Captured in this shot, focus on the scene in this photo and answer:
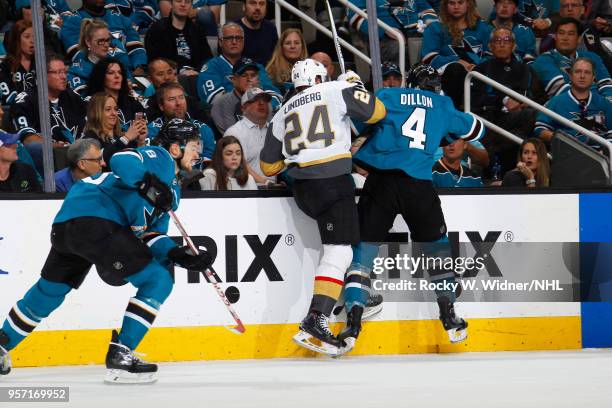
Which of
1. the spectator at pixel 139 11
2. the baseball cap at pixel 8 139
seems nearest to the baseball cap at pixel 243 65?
the spectator at pixel 139 11

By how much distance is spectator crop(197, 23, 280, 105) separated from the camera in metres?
9.13

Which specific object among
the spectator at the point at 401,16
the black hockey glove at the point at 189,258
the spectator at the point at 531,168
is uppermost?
the spectator at the point at 401,16

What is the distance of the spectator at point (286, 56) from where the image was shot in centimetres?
897

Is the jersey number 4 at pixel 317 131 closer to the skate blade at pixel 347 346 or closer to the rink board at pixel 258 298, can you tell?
the rink board at pixel 258 298

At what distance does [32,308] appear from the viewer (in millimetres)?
6516

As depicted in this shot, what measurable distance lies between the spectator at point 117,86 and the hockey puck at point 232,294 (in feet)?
5.48

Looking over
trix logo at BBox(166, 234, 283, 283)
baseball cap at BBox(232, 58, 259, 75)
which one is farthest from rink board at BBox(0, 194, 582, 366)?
baseball cap at BBox(232, 58, 259, 75)

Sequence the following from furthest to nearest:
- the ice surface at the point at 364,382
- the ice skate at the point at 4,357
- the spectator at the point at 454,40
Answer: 1. the spectator at the point at 454,40
2. the ice skate at the point at 4,357
3. the ice surface at the point at 364,382

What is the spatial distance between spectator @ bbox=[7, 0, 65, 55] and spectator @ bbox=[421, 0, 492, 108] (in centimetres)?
267

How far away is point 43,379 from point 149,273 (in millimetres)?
750

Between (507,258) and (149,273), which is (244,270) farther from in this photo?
(507,258)

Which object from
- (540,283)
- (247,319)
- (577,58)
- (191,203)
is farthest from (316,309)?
(577,58)

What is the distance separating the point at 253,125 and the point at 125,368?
2.49 metres

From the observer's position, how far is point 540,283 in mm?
7723
